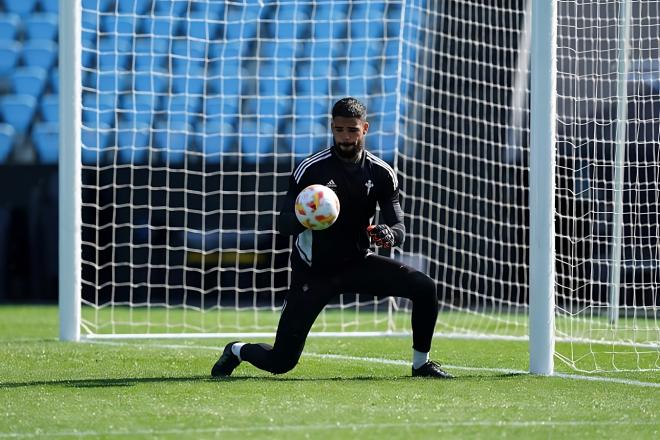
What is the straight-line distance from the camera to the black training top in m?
7.54

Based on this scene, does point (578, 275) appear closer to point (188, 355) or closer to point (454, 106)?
point (454, 106)

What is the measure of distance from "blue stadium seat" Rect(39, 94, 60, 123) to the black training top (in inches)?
555

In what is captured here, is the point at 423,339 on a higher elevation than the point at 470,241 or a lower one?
lower

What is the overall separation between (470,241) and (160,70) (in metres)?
6.12

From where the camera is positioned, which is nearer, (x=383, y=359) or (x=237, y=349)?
(x=237, y=349)

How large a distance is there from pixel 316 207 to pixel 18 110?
14878 mm

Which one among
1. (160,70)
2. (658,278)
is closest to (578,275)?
(658,278)

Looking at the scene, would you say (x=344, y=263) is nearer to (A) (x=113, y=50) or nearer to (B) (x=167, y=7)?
(B) (x=167, y=7)

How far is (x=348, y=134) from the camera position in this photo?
743cm

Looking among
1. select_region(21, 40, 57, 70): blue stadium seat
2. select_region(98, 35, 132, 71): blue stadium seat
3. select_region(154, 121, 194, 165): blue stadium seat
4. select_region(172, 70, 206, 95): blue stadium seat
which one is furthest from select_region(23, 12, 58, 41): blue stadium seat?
select_region(154, 121, 194, 165): blue stadium seat

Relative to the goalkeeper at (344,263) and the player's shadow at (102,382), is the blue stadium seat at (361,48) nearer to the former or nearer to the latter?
the goalkeeper at (344,263)

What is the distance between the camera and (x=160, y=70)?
18656 mm

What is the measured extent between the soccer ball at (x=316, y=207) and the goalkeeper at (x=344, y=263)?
31 centimetres

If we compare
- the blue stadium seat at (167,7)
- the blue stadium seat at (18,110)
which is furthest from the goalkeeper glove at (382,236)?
the blue stadium seat at (18,110)
